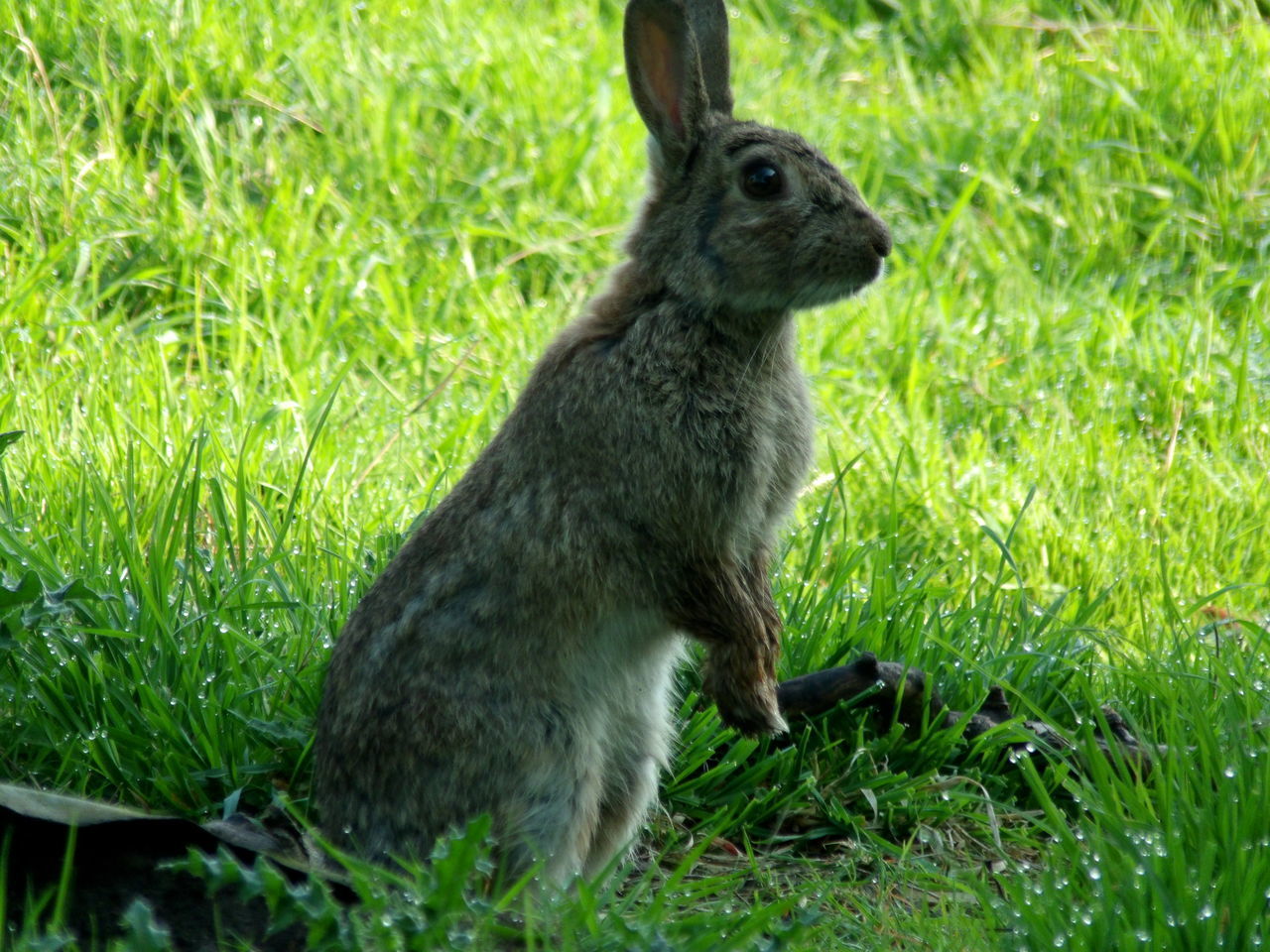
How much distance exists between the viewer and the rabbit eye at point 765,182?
366 centimetres

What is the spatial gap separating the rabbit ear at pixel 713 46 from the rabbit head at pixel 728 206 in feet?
0.54

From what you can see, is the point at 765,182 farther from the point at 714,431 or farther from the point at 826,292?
the point at 714,431

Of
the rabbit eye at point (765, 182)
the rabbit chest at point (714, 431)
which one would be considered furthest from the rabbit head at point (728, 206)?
the rabbit chest at point (714, 431)

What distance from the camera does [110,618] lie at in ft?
11.9

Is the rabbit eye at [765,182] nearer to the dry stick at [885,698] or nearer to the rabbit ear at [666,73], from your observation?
the rabbit ear at [666,73]

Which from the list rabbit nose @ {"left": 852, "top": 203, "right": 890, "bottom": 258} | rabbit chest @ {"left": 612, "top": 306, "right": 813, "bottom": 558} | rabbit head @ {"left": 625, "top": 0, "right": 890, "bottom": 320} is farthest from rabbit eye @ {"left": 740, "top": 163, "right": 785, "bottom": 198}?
rabbit chest @ {"left": 612, "top": 306, "right": 813, "bottom": 558}

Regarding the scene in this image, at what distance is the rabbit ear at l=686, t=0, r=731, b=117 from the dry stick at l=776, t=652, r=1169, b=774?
1.44 m

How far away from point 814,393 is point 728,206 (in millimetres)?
1411

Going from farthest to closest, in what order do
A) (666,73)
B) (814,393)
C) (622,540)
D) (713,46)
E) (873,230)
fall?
1. (814,393)
2. (713,46)
3. (666,73)
4. (873,230)
5. (622,540)

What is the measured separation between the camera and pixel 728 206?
3.67 meters

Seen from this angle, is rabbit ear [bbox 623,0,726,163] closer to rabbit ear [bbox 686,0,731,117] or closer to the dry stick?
rabbit ear [bbox 686,0,731,117]

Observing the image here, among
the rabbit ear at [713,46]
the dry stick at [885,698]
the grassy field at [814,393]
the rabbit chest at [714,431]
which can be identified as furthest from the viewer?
the rabbit ear at [713,46]

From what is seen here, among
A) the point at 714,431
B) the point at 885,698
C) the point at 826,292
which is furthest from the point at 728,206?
the point at 885,698

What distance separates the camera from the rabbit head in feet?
11.8
